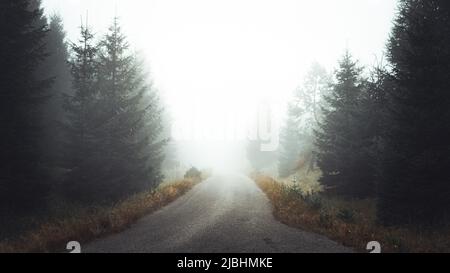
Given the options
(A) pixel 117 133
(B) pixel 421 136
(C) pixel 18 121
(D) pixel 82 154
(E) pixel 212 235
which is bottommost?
(E) pixel 212 235

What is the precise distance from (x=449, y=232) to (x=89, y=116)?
1844 centimetres

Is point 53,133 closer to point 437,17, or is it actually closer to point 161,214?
point 161,214

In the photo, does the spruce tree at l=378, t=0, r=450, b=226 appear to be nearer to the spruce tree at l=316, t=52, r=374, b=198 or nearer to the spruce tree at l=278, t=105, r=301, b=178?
the spruce tree at l=316, t=52, r=374, b=198

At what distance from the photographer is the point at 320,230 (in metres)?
12.6

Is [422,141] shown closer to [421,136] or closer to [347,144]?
[421,136]

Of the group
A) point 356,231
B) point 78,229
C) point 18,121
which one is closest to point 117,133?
point 18,121

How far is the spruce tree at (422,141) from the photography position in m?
12.9

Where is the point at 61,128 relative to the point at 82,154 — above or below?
above

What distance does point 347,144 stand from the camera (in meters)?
22.3

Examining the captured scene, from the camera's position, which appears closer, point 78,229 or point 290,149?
point 78,229

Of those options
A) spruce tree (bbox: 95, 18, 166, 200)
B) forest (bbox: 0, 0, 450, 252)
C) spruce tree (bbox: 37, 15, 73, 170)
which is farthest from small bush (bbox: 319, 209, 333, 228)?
spruce tree (bbox: 37, 15, 73, 170)

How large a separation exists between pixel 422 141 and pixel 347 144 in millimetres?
8997

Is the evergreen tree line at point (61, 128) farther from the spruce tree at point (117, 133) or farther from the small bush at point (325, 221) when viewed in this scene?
the small bush at point (325, 221)
